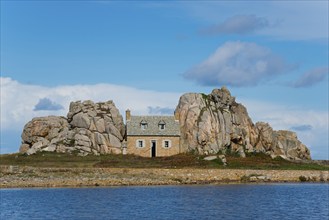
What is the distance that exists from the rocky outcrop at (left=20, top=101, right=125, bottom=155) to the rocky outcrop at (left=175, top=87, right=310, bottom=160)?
10499 millimetres

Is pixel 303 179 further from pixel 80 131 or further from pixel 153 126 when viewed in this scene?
pixel 80 131

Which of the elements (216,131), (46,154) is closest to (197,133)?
(216,131)

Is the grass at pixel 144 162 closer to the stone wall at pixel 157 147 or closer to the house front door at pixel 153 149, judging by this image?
the stone wall at pixel 157 147

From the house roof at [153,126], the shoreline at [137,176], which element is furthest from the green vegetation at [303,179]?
the house roof at [153,126]

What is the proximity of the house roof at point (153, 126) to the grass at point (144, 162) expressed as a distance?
473cm

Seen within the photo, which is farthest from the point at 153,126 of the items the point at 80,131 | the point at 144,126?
the point at 80,131

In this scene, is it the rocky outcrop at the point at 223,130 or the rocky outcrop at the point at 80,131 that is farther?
the rocky outcrop at the point at 223,130

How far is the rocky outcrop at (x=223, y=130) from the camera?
79.7 meters

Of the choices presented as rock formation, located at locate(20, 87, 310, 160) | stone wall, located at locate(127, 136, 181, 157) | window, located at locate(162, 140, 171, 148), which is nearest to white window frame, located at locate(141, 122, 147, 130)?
stone wall, located at locate(127, 136, 181, 157)

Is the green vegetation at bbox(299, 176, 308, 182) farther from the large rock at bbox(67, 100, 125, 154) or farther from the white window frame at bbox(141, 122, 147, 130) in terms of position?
the large rock at bbox(67, 100, 125, 154)

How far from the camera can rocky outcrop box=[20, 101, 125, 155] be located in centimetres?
7650

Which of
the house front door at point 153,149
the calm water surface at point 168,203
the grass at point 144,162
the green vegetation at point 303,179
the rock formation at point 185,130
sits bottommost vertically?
the calm water surface at point 168,203

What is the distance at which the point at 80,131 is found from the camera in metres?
77.2

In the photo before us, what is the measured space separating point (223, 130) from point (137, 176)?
2274 cm
